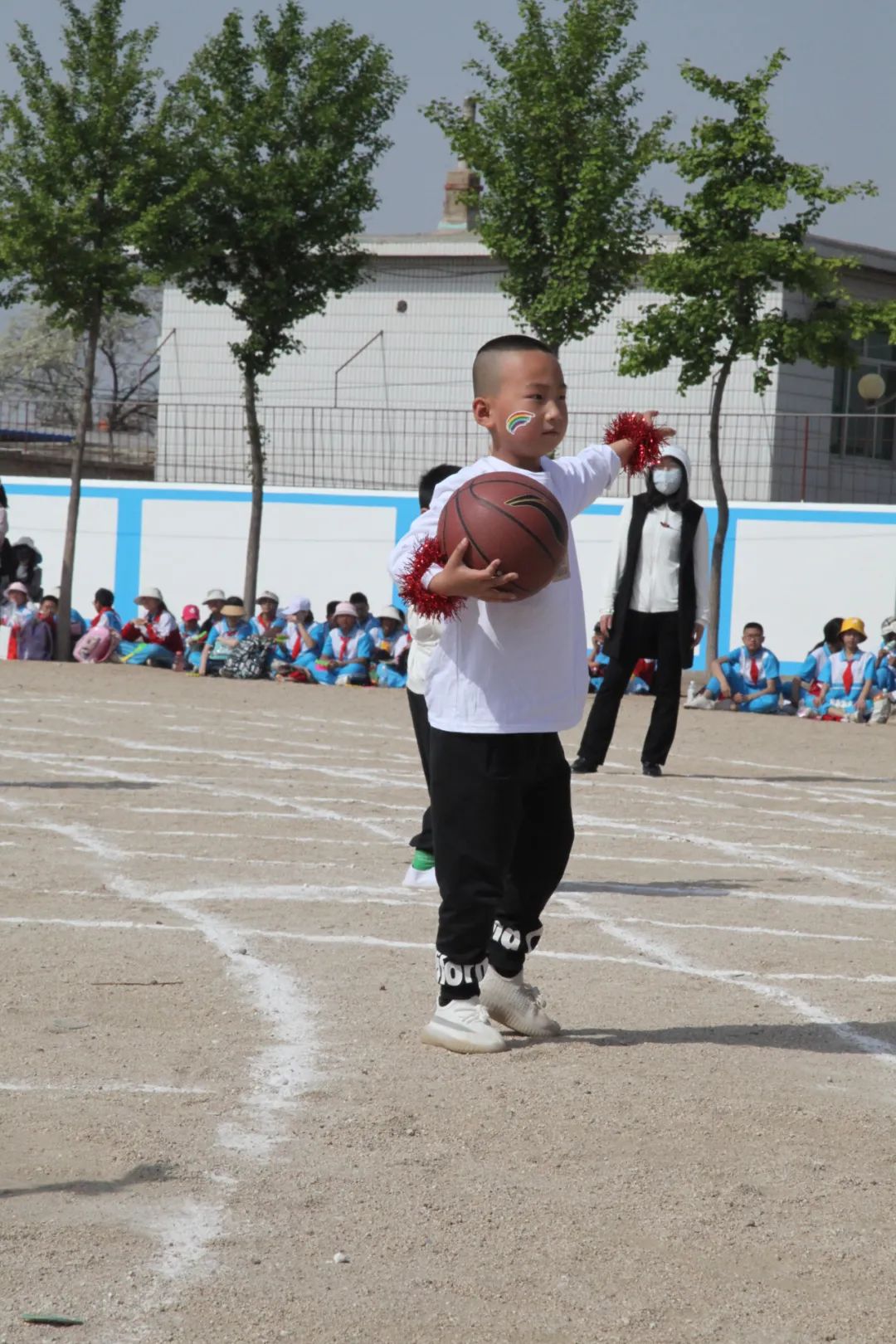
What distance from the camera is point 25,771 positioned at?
39.4 ft

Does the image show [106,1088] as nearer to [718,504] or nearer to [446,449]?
[718,504]

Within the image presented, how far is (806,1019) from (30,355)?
229 ft

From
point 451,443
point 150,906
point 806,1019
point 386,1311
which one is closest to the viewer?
point 386,1311

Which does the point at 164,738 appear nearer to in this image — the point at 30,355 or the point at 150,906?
the point at 150,906

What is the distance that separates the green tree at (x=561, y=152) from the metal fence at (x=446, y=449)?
5.21m

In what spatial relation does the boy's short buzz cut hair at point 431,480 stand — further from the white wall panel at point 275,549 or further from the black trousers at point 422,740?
the white wall panel at point 275,549

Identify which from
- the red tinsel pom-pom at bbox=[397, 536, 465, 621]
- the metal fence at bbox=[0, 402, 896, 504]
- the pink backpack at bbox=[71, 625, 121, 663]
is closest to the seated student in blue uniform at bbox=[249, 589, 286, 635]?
the pink backpack at bbox=[71, 625, 121, 663]

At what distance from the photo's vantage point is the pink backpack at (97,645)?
24.5m

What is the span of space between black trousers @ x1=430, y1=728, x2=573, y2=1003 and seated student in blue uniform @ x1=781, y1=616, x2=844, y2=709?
51.6 ft

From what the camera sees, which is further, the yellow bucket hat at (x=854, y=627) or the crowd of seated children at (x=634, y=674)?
the crowd of seated children at (x=634, y=674)

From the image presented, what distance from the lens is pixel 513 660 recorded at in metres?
5.12

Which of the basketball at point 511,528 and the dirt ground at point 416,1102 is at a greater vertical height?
the basketball at point 511,528

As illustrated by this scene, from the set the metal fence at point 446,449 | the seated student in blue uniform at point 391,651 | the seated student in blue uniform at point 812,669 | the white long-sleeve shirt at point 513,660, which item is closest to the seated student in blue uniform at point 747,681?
the seated student in blue uniform at point 812,669

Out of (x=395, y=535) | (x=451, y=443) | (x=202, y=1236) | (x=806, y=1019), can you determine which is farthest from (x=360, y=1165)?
(x=451, y=443)
